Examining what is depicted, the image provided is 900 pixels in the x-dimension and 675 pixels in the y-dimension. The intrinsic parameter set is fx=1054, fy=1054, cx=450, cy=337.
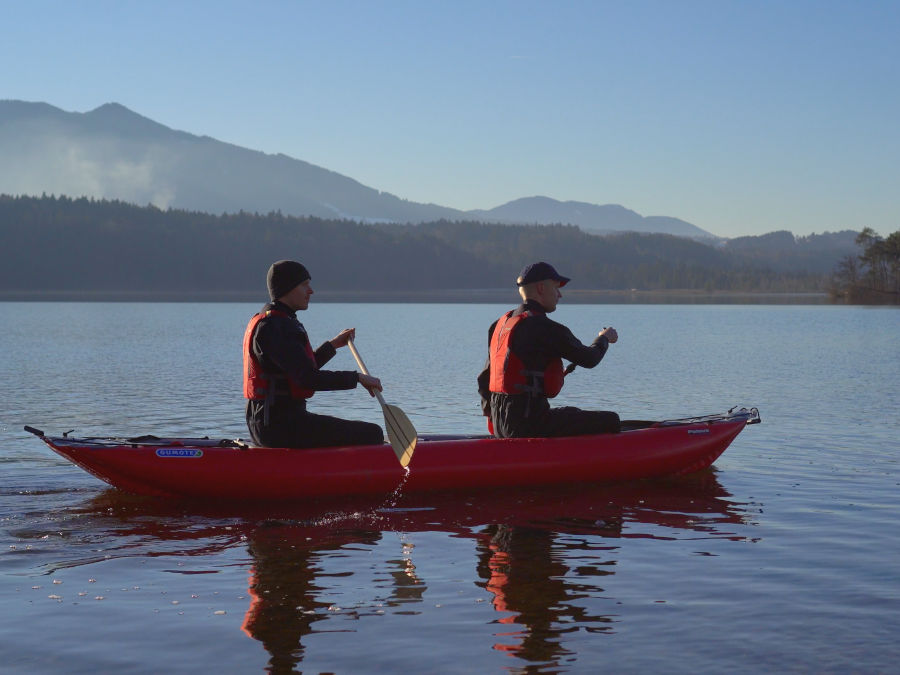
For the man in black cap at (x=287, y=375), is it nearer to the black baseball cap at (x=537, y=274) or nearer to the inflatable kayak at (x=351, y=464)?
the inflatable kayak at (x=351, y=464)

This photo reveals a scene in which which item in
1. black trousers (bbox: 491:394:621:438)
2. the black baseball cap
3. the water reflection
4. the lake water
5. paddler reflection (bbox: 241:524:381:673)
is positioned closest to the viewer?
the lake water

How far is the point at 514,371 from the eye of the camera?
883cm

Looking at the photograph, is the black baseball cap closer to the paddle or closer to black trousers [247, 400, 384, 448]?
the paddle

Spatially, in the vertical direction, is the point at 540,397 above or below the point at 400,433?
above

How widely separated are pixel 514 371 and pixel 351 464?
1557 mm

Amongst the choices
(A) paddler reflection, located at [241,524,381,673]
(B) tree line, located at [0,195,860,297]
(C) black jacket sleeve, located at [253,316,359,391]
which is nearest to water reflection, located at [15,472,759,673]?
(A) paddler reflection, located at [241,524,381,673]

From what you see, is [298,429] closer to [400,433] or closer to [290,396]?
[290,396]

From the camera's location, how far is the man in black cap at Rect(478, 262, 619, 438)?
8664 mm

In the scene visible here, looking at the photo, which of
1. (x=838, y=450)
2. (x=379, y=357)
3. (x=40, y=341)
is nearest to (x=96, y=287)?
(x=40, y=341)

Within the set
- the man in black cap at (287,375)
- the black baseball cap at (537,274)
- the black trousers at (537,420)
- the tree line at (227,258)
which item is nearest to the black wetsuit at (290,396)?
the man in black cap at (287,375)

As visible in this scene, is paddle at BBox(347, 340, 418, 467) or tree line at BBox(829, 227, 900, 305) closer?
paddle at BBox(347, 340, 418, 467)

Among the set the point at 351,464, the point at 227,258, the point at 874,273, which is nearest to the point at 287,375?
the point at 351,464

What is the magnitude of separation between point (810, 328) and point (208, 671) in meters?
49.6

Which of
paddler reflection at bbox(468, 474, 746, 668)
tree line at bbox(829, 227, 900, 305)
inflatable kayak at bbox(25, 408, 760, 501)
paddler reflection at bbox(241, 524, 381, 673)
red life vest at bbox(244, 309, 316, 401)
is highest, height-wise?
tree line at bbox(829, 227, 900, 305)
